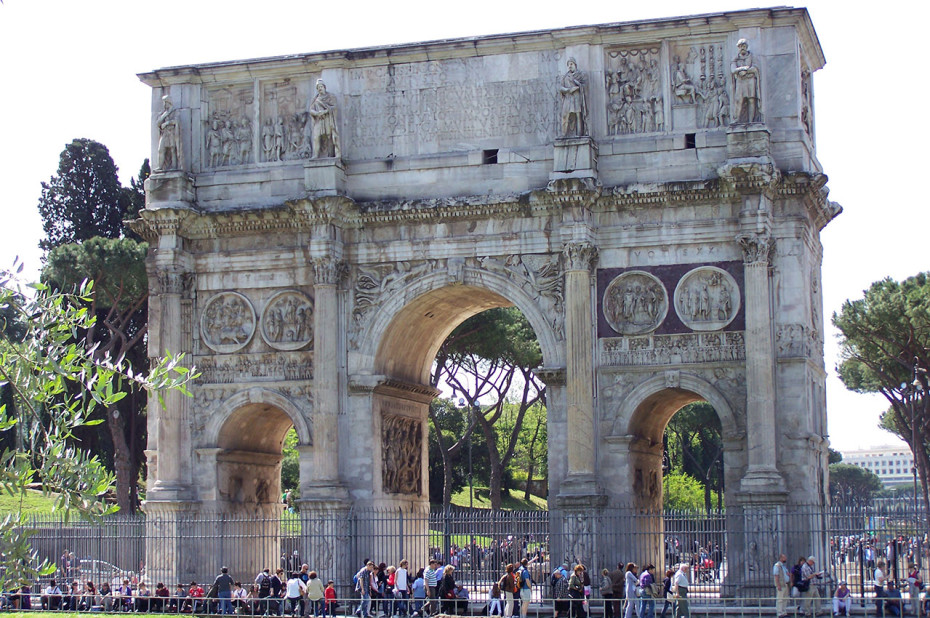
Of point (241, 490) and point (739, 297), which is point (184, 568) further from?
point (739, 297)

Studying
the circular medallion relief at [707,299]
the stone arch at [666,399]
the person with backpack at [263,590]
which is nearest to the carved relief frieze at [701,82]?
the circular medallion relief at [707,299]

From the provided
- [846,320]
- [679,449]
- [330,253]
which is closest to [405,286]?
[330,253]

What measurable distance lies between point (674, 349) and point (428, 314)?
581 cm

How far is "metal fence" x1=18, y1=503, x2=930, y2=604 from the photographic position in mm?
25141

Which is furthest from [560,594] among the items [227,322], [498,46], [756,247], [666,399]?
[498,46]

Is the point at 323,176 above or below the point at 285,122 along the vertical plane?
below

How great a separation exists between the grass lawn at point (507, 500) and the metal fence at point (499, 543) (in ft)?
112

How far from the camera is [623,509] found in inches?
1062

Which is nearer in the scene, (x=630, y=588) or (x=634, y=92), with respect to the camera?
(x=630, y=588)

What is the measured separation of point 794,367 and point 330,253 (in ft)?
31.4

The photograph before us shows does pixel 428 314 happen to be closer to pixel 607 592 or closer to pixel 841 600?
pixel 607 592

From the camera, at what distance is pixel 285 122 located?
98.2 ft

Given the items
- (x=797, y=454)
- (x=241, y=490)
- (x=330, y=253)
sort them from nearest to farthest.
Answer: (x=797, y=454) < (x=330, y=253) < (x=241, y=490)

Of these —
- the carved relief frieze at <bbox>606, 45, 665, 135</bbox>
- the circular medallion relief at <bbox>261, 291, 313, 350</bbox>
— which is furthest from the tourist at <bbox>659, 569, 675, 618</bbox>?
the circular medallion relief at <bbox>261, 291, 313, 350</bbox>
